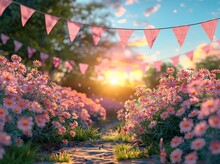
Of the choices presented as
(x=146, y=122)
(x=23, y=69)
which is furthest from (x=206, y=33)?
(x=23, y=69)

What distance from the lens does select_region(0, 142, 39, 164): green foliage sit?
3810mm

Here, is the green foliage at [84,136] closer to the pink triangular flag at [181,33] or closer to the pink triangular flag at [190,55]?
the pink triangular flag at [181,33]

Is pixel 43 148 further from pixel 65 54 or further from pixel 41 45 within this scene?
pixel 65 54

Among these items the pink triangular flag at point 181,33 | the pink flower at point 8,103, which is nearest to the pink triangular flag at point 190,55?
the pink triangular flag at point 181,33

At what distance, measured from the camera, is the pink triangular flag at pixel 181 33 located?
6.73 meters

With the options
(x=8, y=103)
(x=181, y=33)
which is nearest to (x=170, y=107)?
(x=8, y=103)

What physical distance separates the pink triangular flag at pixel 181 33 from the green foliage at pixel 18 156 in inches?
152

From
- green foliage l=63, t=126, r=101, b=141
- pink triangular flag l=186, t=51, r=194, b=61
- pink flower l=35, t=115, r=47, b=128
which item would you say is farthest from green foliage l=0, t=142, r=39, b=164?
pink triangular flag l=186, t=51, r=194, b=61

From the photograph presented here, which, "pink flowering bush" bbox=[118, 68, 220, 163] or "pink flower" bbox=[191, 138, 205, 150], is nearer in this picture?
"pink flower" bbox=[191, 138, 205, 150]

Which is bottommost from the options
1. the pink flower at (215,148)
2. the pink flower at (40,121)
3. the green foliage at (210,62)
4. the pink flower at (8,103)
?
the pink flower at (215,148)

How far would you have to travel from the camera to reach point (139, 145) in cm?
548

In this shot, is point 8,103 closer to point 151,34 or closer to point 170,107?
point 170,107

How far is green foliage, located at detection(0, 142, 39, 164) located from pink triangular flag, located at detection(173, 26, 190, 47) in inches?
152

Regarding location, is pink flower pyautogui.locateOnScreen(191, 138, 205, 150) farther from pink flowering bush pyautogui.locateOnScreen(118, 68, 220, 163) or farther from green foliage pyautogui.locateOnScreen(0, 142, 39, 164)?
green foliage pyautogui.locateOnScreen(0, 142, 39, 164)
